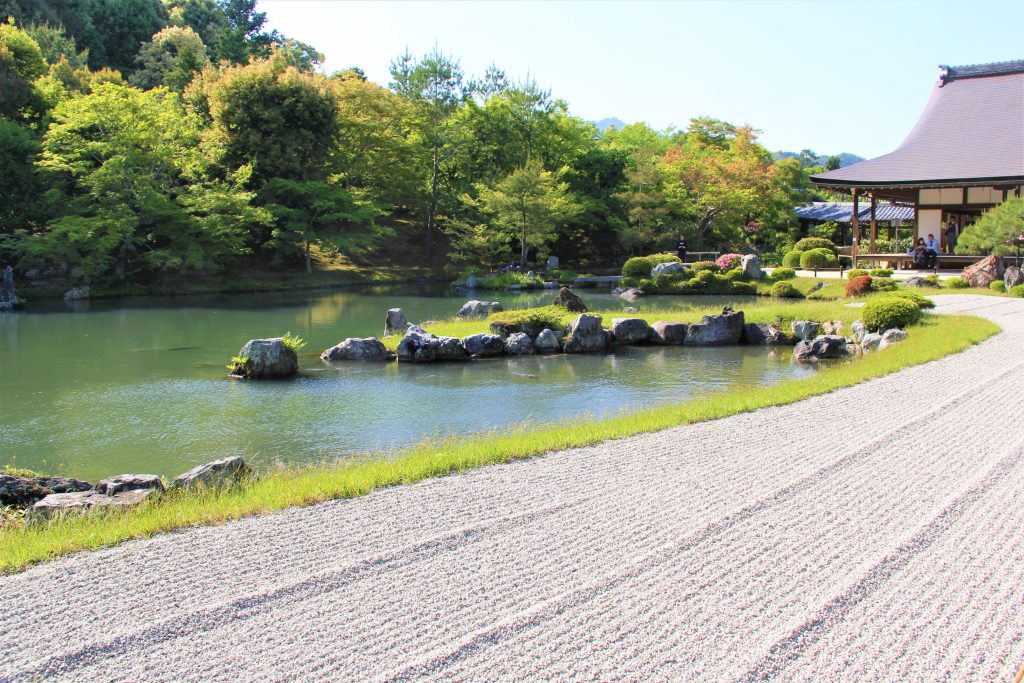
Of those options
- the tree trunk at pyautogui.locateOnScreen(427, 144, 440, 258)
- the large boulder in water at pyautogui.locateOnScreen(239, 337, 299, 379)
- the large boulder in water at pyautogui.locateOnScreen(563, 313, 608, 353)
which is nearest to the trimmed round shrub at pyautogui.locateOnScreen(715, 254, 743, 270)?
the tree trunk at pyautogui.locateOnScreen(427, 144, 440, 258)

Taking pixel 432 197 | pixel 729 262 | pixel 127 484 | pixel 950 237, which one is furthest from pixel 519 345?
pixel 432 197

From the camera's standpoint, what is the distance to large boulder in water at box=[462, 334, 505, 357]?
14219 millimetres

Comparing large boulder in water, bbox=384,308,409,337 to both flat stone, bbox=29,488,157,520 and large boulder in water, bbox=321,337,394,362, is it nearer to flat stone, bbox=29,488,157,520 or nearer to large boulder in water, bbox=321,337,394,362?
large boulder in water, bbox=321,337,394,362

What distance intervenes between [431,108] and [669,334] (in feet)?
72.2

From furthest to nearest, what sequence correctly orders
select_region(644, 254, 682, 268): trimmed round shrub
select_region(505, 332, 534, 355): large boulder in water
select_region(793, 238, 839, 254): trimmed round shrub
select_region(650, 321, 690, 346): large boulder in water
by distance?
select_region(793, 238, 839, 254): trimmed round shrub → select_region(644, 254, 682, 268): trimmed round shrub → select_region(650, 321, 690, 346): large boulder in water → select_region(505, 332, 534, 355): large boulder in water

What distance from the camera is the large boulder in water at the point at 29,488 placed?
5863 mm

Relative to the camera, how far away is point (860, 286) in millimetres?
19797

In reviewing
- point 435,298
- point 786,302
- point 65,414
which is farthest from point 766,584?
point 435,298

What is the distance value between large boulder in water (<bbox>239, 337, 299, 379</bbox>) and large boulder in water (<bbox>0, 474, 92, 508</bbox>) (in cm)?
587

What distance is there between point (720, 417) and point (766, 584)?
3999mm

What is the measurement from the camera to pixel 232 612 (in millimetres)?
3590

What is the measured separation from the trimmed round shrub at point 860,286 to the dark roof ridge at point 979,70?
12551 millimetres

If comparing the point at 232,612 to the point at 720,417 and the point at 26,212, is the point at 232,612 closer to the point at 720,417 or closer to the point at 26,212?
the point at 720,417

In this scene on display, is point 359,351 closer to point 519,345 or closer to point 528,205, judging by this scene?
point 519,345
